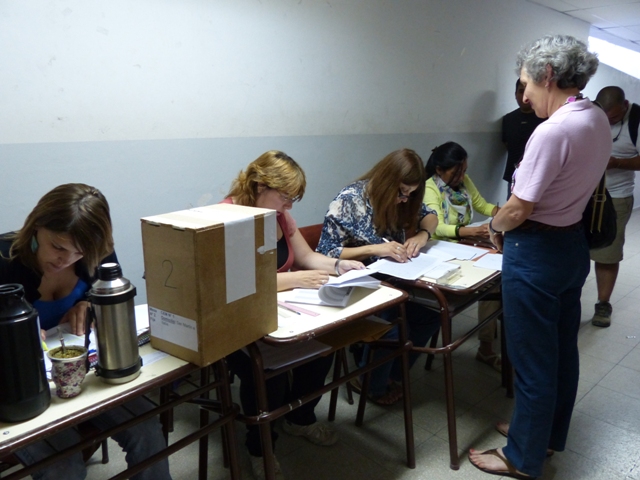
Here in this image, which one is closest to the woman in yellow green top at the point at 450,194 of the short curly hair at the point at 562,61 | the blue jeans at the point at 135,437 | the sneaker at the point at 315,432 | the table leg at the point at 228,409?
the short curly hair at the point at 562,61

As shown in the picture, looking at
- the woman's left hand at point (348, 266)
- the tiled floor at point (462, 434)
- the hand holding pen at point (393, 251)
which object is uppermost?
the hand holding pen at point (393, 251)

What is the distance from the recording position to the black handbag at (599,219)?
1531mm

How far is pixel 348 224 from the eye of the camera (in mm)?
2098

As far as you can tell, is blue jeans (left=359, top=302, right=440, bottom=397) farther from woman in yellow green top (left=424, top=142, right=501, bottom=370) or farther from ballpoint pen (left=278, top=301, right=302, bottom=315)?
ballpoint pen (left=278, top=301, right=302, bottom=315)

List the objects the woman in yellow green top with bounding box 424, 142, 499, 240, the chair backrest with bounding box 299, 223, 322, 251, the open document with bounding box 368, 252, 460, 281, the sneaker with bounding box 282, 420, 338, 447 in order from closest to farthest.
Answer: the open document with bounding box 368, 252, 460, 281, the sneaker with bounding box 282, 420, 338, 447, the chair backrest with bounding box 299, 223, 322, 251, the woman in yellow green top with bounding box 424, 142, 499, 240

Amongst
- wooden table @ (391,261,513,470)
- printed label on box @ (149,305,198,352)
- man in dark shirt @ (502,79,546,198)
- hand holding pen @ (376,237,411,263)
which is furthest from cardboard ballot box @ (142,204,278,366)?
man in dark shirt @ (502,79,546,198)

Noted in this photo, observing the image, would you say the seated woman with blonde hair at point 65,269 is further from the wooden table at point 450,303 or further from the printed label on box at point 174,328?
the wooden table at point 450,303

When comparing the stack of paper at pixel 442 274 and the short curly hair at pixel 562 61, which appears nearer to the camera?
the short curly hair at pixel 562 61

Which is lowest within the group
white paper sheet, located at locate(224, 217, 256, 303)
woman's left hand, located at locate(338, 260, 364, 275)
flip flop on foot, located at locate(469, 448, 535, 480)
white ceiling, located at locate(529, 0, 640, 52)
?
flip flop on foot, located at locate(469, 448, 535, 480)

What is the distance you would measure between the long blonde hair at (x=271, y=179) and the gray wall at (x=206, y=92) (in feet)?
1.72

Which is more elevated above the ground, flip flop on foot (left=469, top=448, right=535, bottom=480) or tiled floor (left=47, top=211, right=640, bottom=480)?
flip flop on foot (left=469, top=448, right=535, bottom=480)

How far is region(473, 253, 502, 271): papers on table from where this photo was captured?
197 centimetres

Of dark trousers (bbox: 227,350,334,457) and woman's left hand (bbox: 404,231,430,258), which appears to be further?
woman's left hand (bbox: 404,231,430,258)

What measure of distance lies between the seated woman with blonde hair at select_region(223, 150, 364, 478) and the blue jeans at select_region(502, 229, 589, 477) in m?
0.59
